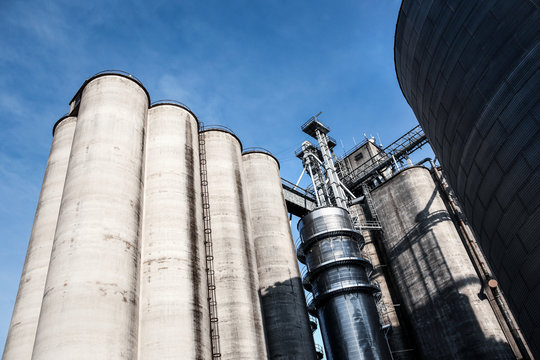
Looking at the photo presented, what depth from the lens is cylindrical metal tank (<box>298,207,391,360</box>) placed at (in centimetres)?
2492

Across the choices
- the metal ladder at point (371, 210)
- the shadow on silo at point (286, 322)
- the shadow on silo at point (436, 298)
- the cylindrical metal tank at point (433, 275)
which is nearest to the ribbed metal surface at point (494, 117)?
the shadow on silo at point (286, 322)

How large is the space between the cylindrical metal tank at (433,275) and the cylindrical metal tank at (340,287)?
532 cm

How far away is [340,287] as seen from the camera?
87.6ft

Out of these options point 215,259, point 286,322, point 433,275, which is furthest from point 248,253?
point 433,275

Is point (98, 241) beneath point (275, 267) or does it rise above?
beneath

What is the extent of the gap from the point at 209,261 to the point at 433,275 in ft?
58.6

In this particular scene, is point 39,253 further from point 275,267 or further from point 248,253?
point 275,267

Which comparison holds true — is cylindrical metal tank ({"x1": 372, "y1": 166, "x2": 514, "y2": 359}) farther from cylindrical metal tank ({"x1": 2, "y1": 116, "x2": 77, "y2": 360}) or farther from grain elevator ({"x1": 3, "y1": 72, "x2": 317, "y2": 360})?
cylindrical metal tank ({"x1": 2, "y1": 116, "x2": 77, "y2": 360})

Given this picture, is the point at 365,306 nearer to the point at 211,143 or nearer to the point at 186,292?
the point at 186,292

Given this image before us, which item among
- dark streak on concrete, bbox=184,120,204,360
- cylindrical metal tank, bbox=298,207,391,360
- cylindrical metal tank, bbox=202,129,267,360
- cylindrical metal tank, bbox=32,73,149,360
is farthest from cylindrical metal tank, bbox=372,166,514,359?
cylindrical metal tank, bbox=32,73,149,360

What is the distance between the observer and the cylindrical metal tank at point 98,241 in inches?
617

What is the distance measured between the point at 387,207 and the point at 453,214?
5428mm

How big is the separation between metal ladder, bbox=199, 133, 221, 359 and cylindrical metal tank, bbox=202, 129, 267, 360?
0.30m

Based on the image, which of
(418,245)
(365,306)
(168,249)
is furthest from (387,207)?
(168,249)
